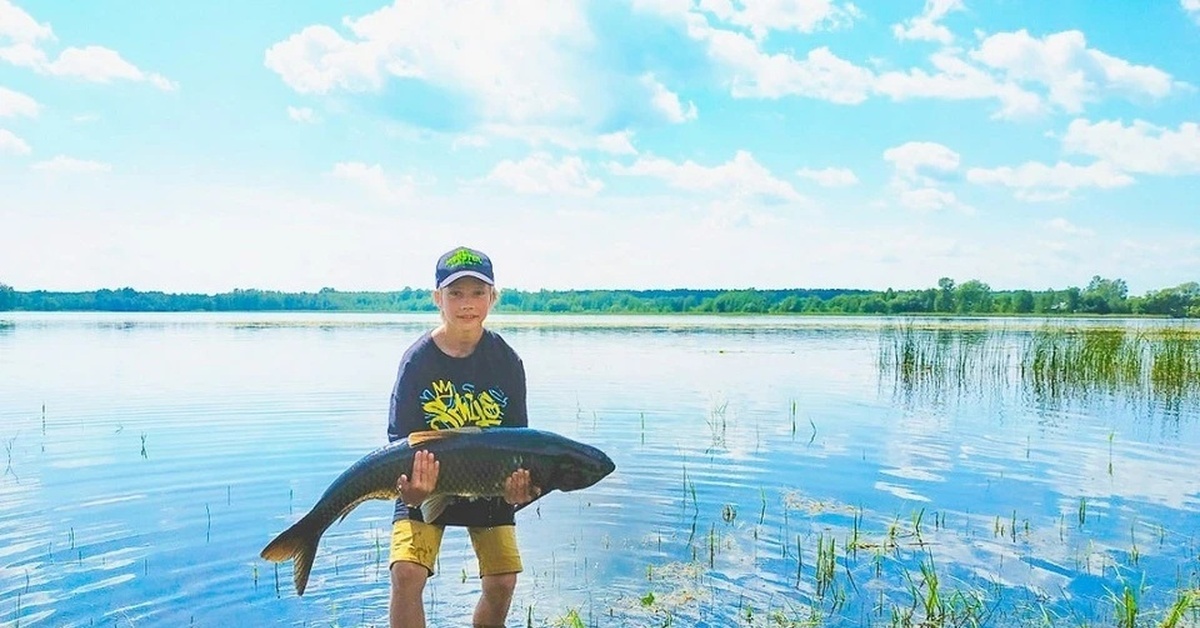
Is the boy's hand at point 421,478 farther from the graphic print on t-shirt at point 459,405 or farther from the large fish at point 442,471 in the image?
the graphic print on t-shirt at point 459,405

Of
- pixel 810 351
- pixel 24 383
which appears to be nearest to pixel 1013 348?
pixel 810 351

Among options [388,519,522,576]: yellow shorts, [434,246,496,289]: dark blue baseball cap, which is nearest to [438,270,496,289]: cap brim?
[434,246,496,289]: dark blue baseball cap

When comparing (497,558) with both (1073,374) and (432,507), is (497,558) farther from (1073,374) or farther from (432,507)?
(1073,374)

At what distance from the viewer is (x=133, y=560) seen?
22.6ft

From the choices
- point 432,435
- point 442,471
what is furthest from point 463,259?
point 442,471

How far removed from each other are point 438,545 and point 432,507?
276 millimetres

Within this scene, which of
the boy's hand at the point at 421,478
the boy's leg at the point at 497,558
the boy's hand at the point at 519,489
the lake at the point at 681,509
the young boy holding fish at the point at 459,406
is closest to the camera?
the boy's hand at the point at 421,478

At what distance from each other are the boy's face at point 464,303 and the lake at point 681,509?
1977mm

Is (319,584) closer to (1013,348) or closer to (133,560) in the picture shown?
(133,560)

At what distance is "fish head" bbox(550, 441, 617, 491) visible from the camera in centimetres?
414

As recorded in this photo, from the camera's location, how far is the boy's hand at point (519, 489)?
13.2ft

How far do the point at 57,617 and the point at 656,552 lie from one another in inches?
163

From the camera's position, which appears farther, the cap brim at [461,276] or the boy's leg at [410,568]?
the cap brim at [461,276]

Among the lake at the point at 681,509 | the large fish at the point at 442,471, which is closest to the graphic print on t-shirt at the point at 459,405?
the large fish at the point at 442,471
